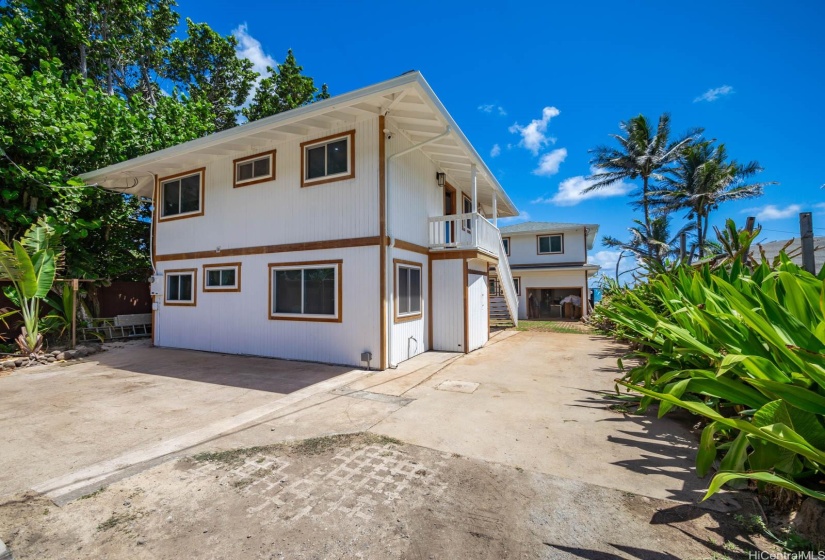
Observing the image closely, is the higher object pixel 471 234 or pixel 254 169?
pixel 254 169

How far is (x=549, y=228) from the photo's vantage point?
67.1 feet

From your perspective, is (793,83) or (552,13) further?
(793,83)

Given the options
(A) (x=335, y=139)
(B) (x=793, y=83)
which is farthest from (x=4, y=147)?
Answer: (B) (x=793, y=83)

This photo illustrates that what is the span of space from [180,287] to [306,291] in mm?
4990

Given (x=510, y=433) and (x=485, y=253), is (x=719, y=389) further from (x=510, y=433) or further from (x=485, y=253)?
(x=485, y=253)

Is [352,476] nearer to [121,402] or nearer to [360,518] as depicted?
[360,518]

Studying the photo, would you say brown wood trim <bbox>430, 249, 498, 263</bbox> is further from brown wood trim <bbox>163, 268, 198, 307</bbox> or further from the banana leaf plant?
the banana leaf plant

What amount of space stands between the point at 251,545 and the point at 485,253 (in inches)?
336

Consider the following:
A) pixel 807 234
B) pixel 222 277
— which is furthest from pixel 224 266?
pixel 807 234

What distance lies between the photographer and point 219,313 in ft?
30.7

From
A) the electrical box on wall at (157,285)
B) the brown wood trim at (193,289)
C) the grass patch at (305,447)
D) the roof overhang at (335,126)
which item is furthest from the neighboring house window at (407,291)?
the electrical box on wall at (157,285)

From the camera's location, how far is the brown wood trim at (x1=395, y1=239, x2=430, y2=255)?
25.9 feet

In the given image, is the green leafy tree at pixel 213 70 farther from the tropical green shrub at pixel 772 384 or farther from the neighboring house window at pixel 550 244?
the tropical green shrub at pixel 772 384
